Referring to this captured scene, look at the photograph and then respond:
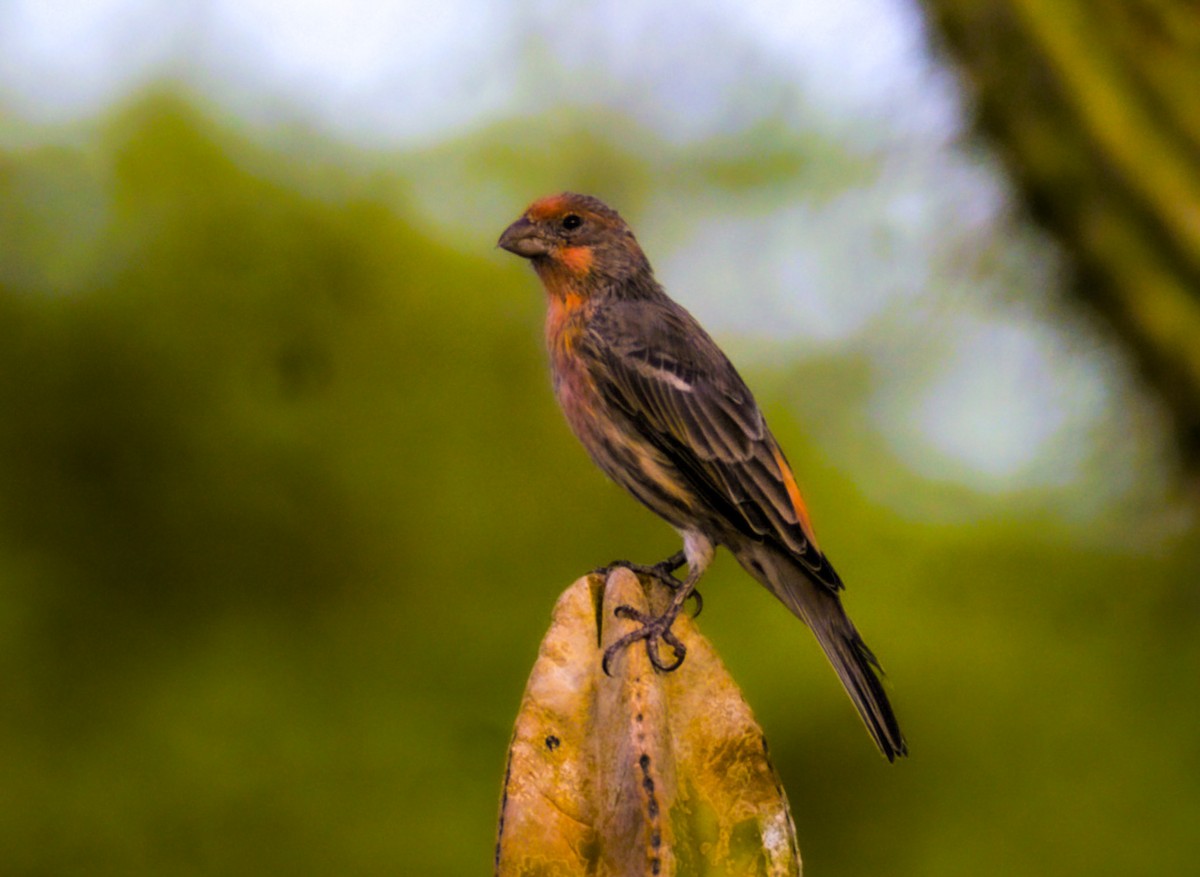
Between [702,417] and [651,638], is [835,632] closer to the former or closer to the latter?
[702,417]

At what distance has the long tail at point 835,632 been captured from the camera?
347 centimetres

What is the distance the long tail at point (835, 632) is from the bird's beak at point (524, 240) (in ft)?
3.84

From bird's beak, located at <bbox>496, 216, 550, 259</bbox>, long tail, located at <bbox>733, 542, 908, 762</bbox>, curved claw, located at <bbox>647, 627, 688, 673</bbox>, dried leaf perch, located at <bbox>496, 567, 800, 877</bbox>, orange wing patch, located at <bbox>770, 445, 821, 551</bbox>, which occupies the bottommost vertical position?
dried leaf perch, located at <bbox>496, 567, 800, 877</bbox>

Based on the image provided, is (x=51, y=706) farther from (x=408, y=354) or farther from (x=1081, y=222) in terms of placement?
(x=1081, y=222)

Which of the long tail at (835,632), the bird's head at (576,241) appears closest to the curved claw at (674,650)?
the long tail at (835,632)

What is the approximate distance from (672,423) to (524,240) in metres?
0.81

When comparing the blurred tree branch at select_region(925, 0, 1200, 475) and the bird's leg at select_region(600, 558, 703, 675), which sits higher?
the blurred tree branch at select_region(925, 0, 1200, 475)

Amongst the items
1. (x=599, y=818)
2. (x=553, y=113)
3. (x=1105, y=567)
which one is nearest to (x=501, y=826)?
(x=599, y=818)

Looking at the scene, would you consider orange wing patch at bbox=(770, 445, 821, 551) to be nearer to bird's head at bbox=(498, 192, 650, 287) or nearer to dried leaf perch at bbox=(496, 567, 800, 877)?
bird's head at bbox=(498, 192, 650, 287)

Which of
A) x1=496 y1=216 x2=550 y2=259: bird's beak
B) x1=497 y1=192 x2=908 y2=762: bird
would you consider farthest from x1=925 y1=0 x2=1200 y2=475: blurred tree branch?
x1=496 y1=216 x2=550 y2=259: bird's beak

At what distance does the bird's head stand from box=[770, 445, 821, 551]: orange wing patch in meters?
0.91

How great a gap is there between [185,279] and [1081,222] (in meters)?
3.32

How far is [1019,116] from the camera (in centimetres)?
286

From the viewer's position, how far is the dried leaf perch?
1938 mm
